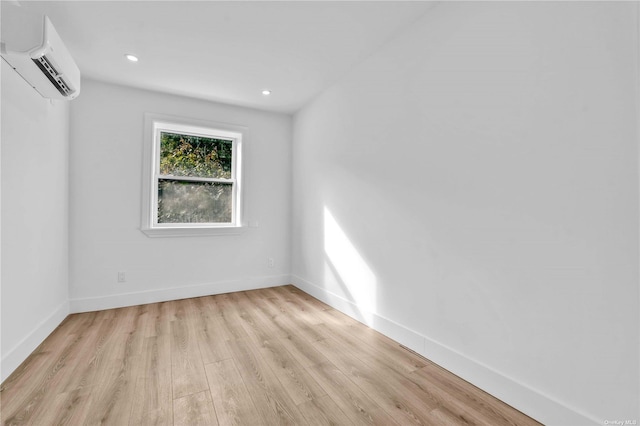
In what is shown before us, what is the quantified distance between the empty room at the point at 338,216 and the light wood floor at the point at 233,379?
18 millimetres

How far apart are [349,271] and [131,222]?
2.56 meters

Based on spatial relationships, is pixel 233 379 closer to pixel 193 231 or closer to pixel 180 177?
pixel 193 231

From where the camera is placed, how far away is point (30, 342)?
217cm

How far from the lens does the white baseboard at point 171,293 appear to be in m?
3.12

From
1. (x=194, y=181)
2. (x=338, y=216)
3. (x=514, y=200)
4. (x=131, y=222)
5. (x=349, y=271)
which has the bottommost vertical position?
(x=349, y=271)

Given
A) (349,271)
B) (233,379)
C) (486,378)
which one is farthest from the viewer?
(349,271)

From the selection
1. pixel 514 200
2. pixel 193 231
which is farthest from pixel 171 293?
pixel 514 200

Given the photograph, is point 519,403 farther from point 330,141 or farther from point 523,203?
point 330,141

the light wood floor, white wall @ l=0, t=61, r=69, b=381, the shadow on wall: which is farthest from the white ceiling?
the light wood floor

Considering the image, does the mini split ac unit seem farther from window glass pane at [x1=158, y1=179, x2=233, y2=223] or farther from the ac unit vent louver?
window glass pane at [x1=158, y1=179, x2=233, y2=223]

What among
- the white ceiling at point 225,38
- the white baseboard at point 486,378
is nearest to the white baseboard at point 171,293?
the white baseboard at point 486,378

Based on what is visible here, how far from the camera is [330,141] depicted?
334 cm

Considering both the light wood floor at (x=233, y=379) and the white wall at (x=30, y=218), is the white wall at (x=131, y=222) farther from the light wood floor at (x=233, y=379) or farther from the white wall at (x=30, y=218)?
the light wood floor at (x=233, y=379)

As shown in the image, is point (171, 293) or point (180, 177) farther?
point (180, 177)
